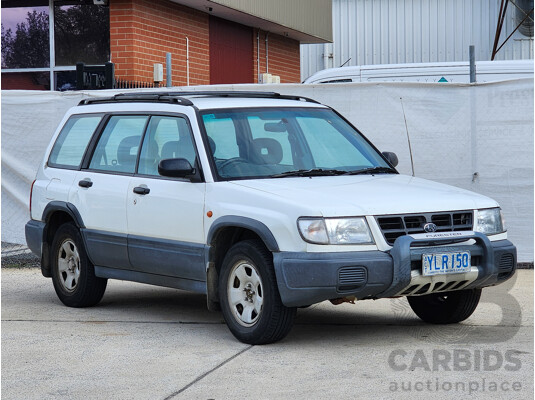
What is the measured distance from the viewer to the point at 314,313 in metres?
8.97

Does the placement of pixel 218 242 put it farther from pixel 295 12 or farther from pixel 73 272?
pixel 295 12

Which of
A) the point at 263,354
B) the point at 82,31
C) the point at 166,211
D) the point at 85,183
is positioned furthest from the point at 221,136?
the point at 82,31

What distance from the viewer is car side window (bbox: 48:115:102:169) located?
9.45 m

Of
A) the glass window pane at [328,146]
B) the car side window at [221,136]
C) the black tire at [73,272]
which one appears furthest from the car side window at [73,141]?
the glass window pane at [328,146]

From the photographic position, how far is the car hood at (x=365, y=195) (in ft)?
23.4

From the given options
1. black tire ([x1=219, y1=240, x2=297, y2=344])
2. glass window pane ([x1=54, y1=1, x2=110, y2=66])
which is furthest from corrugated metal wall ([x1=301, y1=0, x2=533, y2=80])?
black tire ([x1=219, y1=240, x2=297, y2=344])

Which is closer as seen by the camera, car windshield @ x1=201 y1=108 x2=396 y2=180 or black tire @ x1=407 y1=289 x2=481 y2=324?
car windshield @ x1=201 y1=108 x2=396 y2=180

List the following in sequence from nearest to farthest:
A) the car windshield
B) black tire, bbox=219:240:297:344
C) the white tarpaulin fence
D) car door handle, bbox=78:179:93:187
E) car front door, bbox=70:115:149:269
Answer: black tire, bbox=219:240:297:344 → the car windshield → car front door, bbox=70:115:149:269 → car door handle, bbox=78:179:93:187 → the white tarpaulin fence

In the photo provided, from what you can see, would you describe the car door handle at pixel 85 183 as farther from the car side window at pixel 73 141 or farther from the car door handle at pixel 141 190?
the car door handle at pixel 141 190

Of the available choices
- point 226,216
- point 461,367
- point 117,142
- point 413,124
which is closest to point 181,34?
point 413,124

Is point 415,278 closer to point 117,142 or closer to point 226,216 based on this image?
point 226,216

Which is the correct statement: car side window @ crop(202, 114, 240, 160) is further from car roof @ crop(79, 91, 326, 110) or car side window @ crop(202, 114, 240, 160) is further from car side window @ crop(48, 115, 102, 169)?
car side window @ crop(48, 115, 102, 169)

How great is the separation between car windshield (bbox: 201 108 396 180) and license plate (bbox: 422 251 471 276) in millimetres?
1269

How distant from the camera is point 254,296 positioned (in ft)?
24.4
